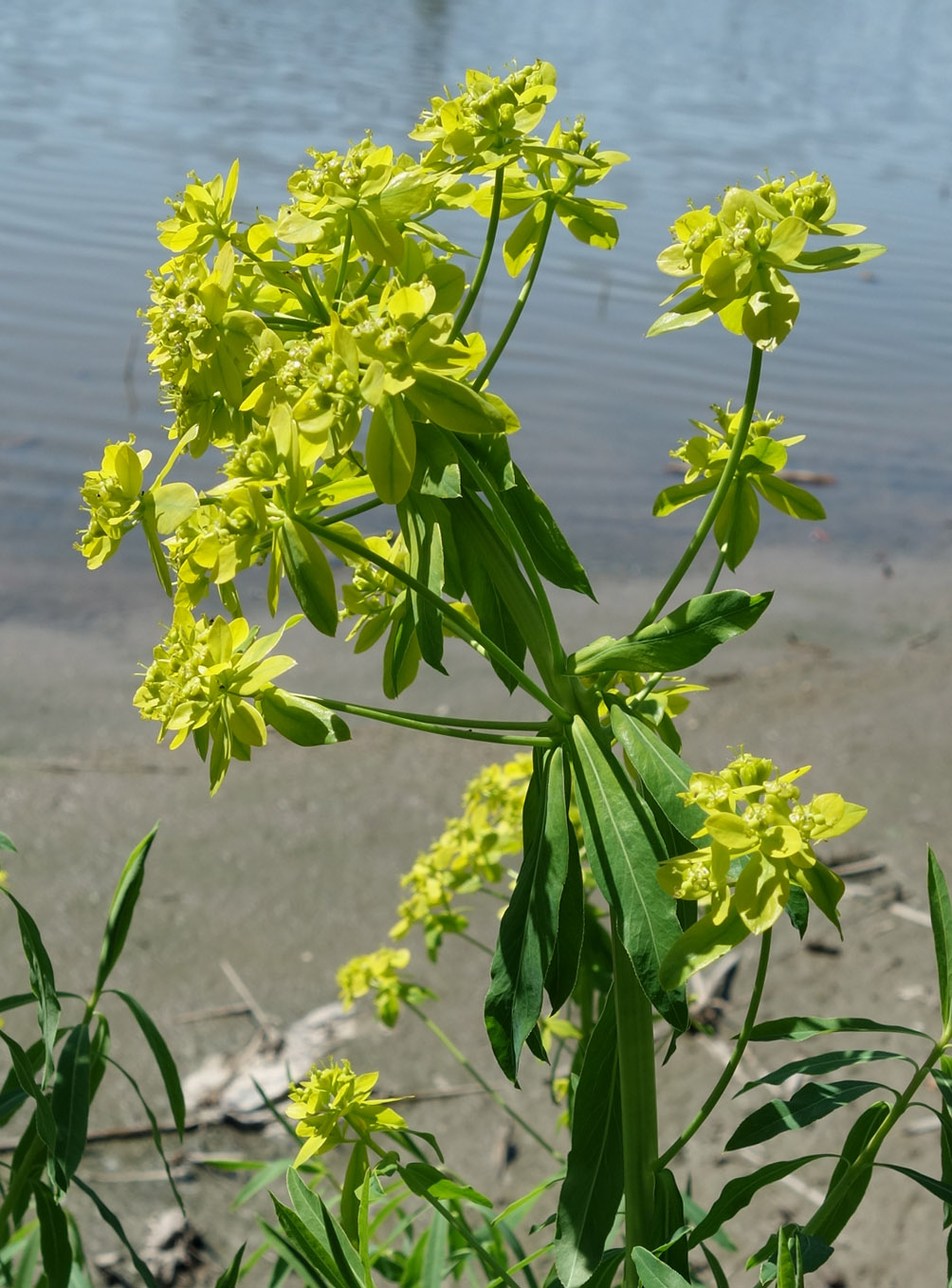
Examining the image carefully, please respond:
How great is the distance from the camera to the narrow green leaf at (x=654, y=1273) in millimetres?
1208

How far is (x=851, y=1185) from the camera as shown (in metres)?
1.35

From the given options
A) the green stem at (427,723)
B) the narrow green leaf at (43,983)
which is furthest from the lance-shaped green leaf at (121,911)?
the green stem at (427,723)

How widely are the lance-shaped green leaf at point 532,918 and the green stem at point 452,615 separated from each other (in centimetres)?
7

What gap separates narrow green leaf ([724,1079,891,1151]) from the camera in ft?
4.31

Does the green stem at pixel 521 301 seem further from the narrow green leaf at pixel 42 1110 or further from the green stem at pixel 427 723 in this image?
the narrow green leaf at pixel 42 1110

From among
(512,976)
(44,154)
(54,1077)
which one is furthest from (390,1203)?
(44,154)

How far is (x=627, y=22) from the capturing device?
79.8 ft

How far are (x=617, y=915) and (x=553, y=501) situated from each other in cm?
625

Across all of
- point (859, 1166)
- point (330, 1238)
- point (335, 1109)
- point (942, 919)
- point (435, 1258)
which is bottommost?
point (435, 1258)

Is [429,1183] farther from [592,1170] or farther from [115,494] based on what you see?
[115,494]

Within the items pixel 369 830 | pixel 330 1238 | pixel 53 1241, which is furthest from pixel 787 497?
pixel 369 830

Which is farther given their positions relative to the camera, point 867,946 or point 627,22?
point 627,22

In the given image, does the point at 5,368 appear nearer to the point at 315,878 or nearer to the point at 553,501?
the point at 553,501

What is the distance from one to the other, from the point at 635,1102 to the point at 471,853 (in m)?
1.17
